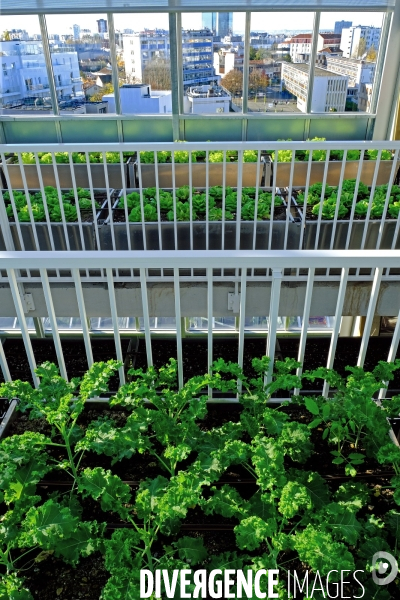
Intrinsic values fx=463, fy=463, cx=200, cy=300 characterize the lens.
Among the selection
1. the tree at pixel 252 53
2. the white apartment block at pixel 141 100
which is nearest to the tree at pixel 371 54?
the tree at pixel 252 53

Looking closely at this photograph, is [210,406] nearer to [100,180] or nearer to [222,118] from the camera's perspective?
[100,180]

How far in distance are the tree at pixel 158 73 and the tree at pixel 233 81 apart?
30.7 inches

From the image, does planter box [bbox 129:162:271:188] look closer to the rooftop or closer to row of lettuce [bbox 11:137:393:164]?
row of lettuce [bbox 11:137:393:164]

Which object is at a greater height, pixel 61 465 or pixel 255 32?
pixel 255 32

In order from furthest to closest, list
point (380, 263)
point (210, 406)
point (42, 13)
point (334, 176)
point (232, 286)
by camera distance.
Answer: point (42, 13) < point (334, 176) < point (232, 286) < point (210, 406) < point (380, 263)

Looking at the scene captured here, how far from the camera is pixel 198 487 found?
56.3 inches

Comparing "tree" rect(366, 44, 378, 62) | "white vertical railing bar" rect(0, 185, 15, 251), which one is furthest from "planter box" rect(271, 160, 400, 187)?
"white vertical railing bar" rect(0, 185, 15, 251)

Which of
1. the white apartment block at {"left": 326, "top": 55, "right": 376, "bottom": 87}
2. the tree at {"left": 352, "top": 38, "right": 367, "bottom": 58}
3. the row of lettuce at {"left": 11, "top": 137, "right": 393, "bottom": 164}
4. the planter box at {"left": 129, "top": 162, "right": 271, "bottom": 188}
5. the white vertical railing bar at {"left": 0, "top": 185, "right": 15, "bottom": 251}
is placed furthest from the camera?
the white apartment block at {"left": 326, "top": 55, "right": 376, "bottom": 87}

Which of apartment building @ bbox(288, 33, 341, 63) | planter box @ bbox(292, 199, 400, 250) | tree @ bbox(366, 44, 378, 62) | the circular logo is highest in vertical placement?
apartment building @ bbox(288, 33, 341, 63)

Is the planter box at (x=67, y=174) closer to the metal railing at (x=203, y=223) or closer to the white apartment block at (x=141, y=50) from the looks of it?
the metal railing at (x=203, y=223)

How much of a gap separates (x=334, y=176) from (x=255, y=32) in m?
2.43

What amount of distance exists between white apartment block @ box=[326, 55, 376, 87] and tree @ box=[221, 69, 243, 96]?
3.91ft

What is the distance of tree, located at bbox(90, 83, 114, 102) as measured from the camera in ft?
21.2

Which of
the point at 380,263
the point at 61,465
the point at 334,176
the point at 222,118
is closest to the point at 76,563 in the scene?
the point at 61,465
